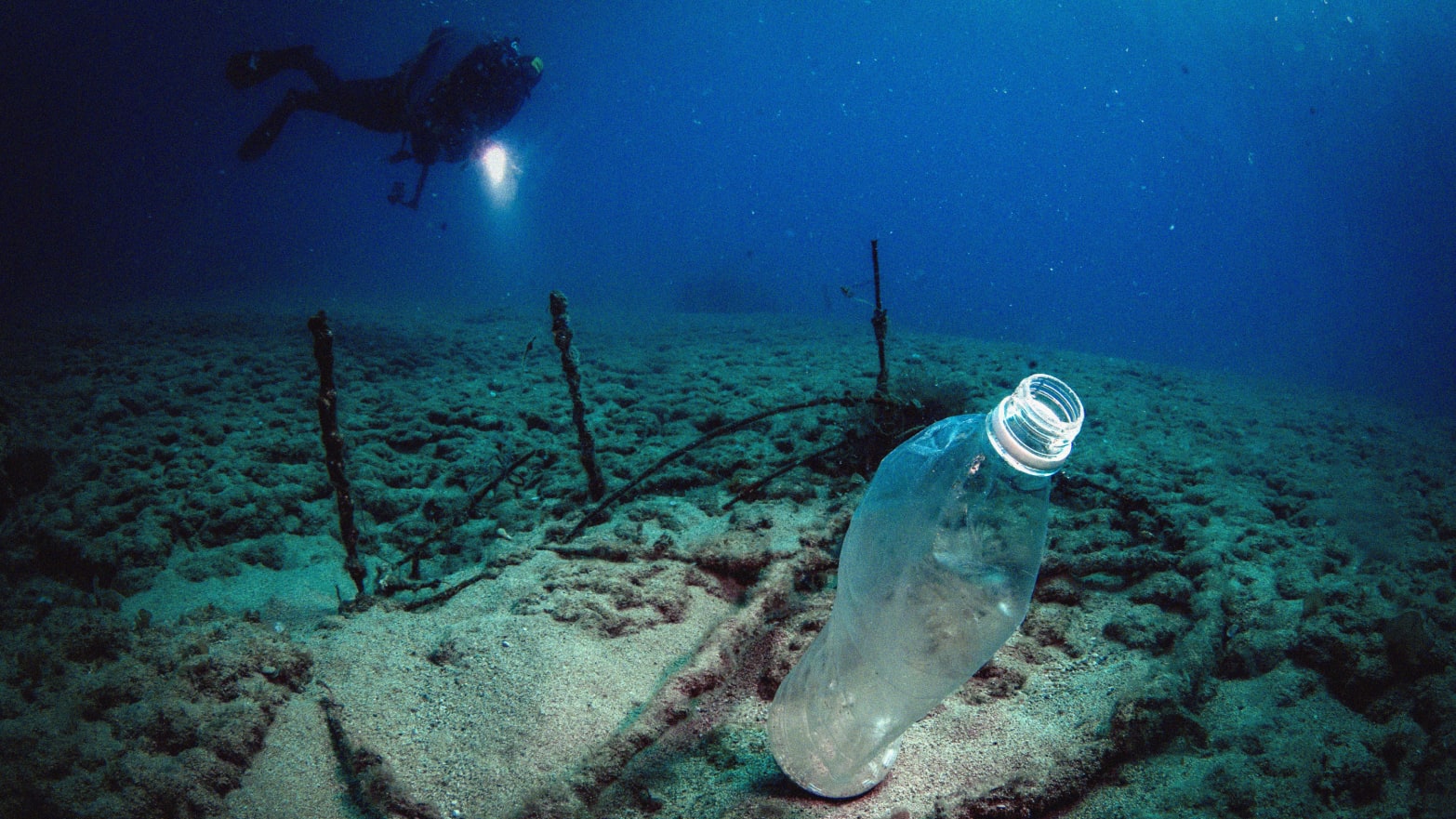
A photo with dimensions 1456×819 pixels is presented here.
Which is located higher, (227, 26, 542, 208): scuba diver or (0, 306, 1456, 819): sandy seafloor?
(227, 26, 542, 208): scuba diver

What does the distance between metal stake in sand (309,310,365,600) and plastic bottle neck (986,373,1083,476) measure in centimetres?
266

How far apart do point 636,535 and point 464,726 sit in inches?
53.4

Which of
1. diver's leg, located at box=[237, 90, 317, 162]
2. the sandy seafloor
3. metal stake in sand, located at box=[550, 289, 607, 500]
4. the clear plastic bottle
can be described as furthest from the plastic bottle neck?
diver's leg, located at box=[237, 90, 317, 162]

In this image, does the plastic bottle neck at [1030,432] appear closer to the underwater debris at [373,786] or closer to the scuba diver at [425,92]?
the underwater debris at [373,786]

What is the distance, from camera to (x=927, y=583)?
1644 millimetres

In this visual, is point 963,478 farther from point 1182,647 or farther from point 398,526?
point 398,526

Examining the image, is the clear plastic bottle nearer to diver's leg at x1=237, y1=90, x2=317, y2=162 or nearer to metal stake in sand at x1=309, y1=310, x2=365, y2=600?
metal stake in sand at x1=309, y1=310, x2=365, y2=600

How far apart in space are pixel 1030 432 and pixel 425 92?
15.3 meters

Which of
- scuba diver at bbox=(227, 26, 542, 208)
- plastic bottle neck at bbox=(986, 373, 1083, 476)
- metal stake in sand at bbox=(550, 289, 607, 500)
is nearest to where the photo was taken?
plastic bottle neck at bbox=(986, 373, 1083, 476)

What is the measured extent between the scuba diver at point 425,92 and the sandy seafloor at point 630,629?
29.9ft

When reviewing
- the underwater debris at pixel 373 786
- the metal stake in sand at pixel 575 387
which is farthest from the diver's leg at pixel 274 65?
the underwater debris at pixel 373 786

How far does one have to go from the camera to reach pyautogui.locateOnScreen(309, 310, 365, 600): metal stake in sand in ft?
8.55

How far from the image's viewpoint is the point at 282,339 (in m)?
9.11

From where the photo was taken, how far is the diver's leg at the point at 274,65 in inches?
500
